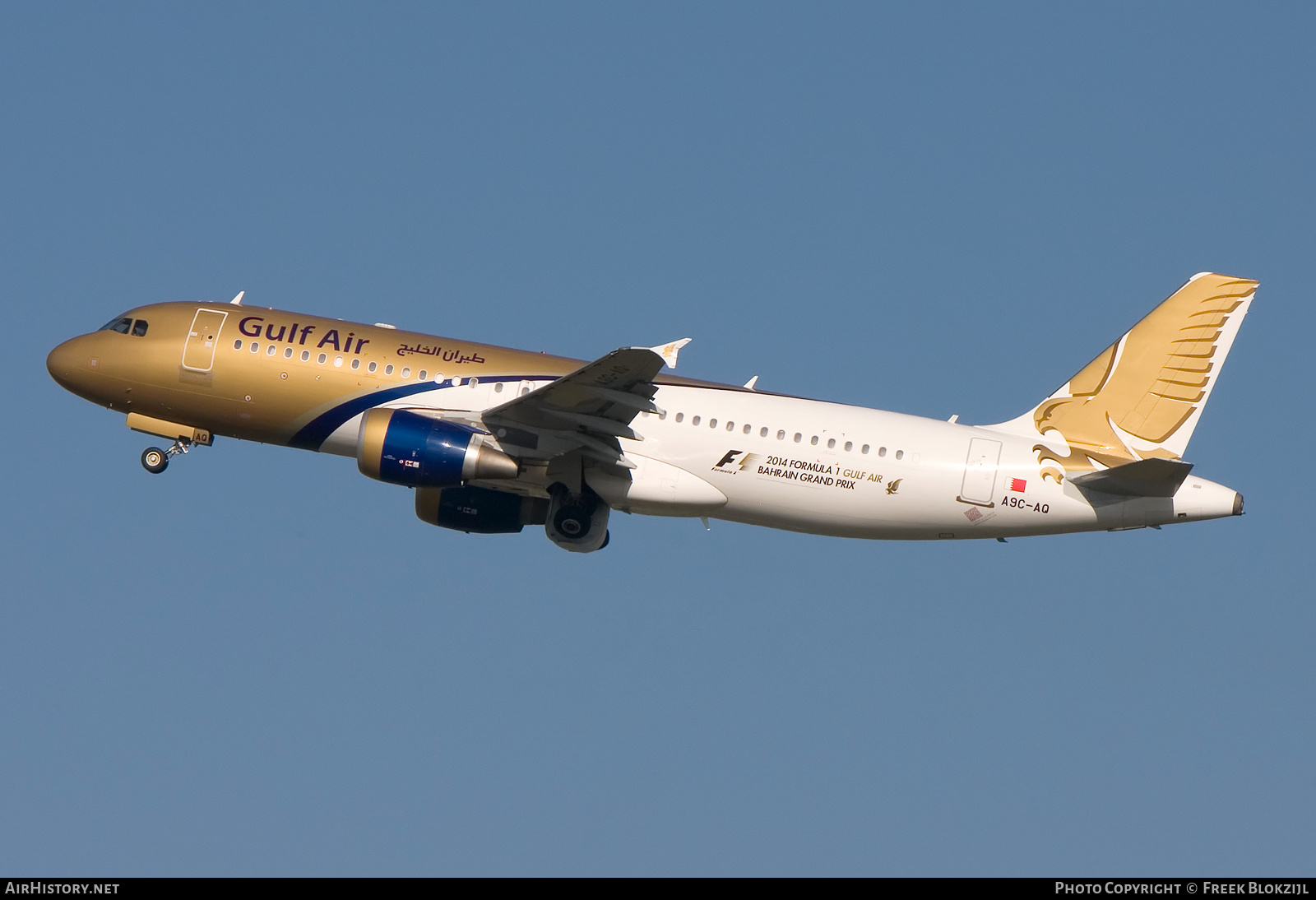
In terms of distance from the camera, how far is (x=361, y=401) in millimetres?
→ 40344

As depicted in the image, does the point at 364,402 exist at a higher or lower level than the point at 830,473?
higher

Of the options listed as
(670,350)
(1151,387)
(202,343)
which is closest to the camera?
(670,350)

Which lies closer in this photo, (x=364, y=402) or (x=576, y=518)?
(x=364, y=402)

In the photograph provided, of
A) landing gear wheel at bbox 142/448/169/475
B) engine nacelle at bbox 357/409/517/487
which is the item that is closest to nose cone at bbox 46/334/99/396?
landing gear wheel at bbox 142/448/169/475

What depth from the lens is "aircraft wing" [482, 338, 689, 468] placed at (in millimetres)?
36156

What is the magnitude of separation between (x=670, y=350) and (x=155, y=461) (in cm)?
1619

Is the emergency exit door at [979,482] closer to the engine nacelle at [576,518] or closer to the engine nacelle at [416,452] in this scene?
the engine nacelle at [576,518]

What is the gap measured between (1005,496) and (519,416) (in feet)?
41.3

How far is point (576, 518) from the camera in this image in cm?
4044

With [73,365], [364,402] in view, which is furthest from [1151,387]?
[73,365]

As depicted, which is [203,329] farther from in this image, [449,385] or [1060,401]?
[1060,401]

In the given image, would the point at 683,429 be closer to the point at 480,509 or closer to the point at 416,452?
the point at 480,509

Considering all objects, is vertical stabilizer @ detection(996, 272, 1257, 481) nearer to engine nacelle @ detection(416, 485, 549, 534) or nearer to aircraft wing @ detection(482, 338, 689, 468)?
aircraft wing @ detection(482, 338, 689, 468)

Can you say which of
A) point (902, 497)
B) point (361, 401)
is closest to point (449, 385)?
point (361, 401)
